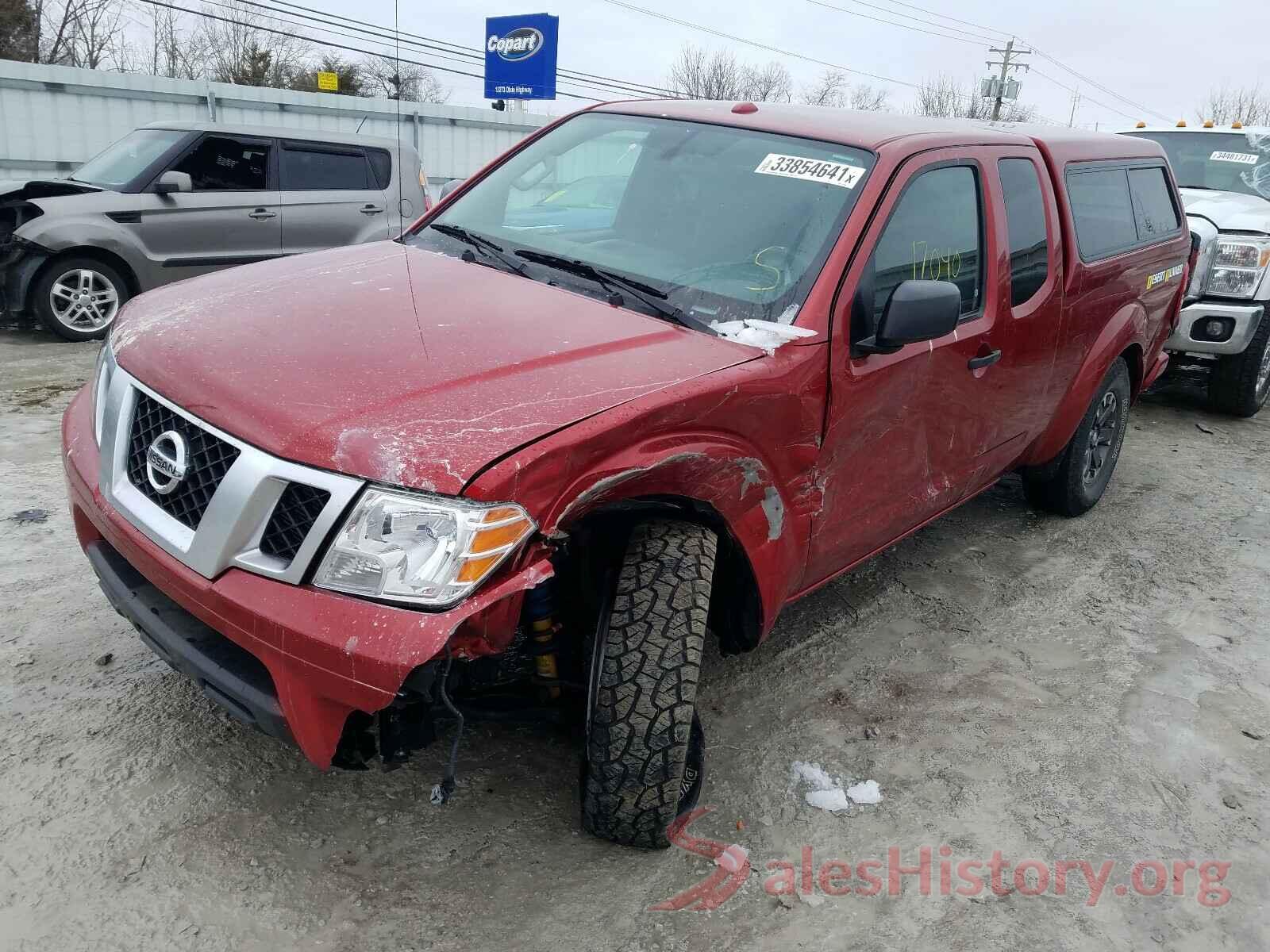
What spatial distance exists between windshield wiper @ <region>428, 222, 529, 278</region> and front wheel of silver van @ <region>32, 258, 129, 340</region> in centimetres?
486

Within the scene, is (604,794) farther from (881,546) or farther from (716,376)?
(881,546)

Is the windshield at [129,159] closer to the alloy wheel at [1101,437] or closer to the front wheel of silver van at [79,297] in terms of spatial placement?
the front wheel of silver van at [79,297]

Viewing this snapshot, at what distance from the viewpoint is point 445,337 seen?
7.84ft

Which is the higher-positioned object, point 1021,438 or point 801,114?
point 801,114

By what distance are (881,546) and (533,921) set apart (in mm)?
1732

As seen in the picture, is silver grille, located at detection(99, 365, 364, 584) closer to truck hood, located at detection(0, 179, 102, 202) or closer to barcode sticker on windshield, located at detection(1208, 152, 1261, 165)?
truck hood, located at detection(0, 179, 102, 202)

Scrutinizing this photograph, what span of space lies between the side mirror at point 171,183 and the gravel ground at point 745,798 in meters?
4.12

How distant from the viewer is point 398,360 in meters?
2.25

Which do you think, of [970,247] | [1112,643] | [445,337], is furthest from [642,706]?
[1112,643]

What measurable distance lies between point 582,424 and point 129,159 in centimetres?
717

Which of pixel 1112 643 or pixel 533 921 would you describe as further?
pixel 1112 643

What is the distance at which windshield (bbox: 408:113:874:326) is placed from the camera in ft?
8.97

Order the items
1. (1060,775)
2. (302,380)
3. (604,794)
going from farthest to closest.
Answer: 1. (1060,775)
2. (604,794)
3. (302,380)

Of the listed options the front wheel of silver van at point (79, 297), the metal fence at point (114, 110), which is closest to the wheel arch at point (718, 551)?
the front wheel of silver van at point (79, 297)
